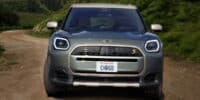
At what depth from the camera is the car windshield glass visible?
9.24 m

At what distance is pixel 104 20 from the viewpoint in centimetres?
956

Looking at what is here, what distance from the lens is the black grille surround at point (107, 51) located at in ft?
26.8

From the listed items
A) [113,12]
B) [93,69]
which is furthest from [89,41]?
[113,12]

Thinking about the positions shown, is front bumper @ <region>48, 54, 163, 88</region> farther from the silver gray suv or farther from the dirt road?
the dirt road

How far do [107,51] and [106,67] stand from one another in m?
0.27

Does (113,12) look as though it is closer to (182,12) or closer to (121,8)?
(121,8)

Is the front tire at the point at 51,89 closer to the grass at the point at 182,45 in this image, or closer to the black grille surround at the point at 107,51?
the black grille surround at the point at 107,51

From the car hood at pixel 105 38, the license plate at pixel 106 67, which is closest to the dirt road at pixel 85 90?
the license plate at pixel 106 67

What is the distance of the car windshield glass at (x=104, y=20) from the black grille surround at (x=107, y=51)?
88cm

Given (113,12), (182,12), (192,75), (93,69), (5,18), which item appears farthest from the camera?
(5,18)

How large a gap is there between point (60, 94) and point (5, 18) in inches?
3166

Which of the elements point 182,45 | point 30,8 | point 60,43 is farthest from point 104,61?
point 30,8

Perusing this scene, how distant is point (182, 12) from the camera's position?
21812 mm

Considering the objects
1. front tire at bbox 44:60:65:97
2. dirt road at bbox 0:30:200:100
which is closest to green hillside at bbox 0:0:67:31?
dirt road at bbox 0:30:200:100
